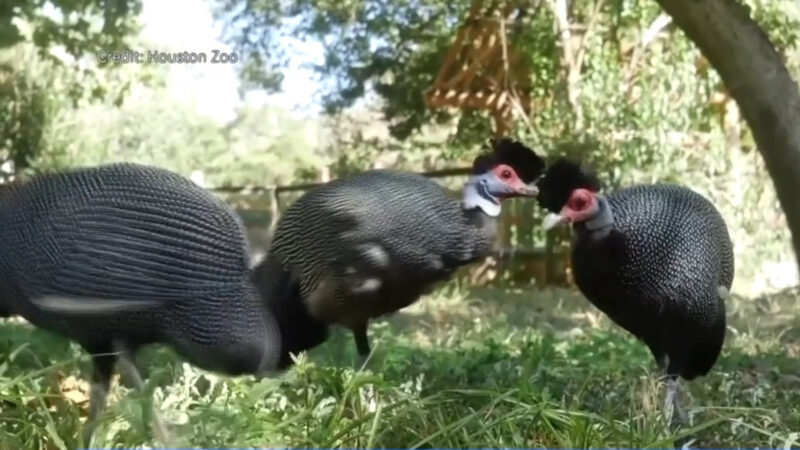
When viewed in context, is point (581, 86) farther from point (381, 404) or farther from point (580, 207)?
point (381, 404)

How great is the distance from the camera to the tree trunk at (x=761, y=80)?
1432mm

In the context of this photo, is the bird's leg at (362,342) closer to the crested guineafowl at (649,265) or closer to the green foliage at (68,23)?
the crested guineafowl at (649,265)

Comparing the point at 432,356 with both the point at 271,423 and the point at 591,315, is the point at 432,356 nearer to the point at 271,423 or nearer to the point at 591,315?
the point at 591,315

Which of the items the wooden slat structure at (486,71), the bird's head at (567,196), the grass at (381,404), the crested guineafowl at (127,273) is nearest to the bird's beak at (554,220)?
the bird's head at (567,196)

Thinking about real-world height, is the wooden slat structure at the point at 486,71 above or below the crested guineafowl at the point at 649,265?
above

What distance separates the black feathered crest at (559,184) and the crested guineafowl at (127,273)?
0.36m

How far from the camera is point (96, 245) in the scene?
3.35 feet

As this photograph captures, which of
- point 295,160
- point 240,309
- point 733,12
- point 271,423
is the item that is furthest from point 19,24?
point 733,12

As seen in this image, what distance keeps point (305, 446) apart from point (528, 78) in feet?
3.98

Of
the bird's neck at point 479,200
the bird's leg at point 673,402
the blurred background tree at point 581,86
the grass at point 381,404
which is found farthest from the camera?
the blurred background tree at point 581,86

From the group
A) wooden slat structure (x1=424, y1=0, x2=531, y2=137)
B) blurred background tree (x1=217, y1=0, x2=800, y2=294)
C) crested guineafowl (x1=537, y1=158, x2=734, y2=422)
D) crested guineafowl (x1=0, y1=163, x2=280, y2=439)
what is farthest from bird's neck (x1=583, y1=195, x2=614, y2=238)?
wooden slat structure (x1=424, y1=0, x2=531, y2=137)

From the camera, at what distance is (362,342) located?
132cm

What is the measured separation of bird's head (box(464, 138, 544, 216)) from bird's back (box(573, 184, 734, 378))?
91 mm

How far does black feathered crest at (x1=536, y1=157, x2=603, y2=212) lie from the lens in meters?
1.18
